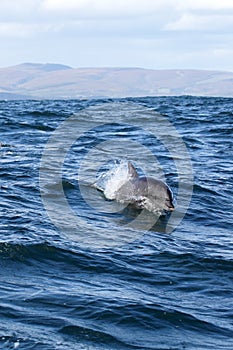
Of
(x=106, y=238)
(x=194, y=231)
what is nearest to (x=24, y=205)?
(x=106, y=238)

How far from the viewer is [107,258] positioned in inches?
481

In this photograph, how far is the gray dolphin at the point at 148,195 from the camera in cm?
1612

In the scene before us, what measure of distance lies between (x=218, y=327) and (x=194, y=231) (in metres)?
5.53

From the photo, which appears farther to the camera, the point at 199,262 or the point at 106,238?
the point at 106,238

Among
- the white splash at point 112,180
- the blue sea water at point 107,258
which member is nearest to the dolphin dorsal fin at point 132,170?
the white splash at point 112,180

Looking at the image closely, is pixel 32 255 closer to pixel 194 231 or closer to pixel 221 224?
pixel 194 231

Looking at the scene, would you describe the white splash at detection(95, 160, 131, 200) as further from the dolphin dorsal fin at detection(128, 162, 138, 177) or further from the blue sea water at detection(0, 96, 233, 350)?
the blue sea water at detection(0, 96, 233, 350)

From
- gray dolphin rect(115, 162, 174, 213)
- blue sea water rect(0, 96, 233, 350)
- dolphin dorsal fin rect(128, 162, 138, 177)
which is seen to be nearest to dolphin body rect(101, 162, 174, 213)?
gray dolphin rect(115, 162, 174, 213)

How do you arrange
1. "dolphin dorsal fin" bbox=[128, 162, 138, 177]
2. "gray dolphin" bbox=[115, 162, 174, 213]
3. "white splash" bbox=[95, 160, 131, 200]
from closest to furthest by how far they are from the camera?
"gray dolphin" bbox=[115, 162, 174, 213] → "dolphin dorsal fin" bbox=[128, 162, 138, 177] → "white splash" bbox=[95, 160, 131, 200]

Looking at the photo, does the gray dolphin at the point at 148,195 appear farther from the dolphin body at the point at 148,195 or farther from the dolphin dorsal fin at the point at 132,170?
the dolphin dorsal fin at the point at 132,170

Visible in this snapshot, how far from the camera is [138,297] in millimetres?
10305

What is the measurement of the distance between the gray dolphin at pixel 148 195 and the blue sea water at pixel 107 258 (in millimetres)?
415

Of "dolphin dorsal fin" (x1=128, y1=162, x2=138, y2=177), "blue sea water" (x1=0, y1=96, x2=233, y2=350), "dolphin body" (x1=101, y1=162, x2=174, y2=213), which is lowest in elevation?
"blue sea water" (x1=0, y1=96, x2=233, y2=350)

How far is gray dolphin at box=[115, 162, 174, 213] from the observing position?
1612 centimetres
